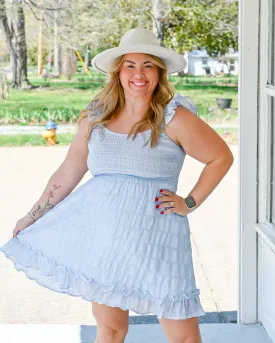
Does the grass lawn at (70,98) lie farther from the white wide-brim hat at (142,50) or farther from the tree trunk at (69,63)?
the white wide-brim hat at (142,50)

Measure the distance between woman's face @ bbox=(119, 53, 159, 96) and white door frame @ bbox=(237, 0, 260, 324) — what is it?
3.14 ft

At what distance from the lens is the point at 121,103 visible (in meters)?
2.35

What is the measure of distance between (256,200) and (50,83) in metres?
9.30

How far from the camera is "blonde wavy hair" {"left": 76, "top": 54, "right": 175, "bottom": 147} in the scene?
2266 mm

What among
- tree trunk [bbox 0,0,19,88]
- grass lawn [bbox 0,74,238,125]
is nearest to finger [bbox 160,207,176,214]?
grass lawn [bbox 0,74,238,125]

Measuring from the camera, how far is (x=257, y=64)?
10.4 ft

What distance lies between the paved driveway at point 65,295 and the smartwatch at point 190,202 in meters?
1.60

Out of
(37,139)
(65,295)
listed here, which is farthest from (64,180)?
(37,139)

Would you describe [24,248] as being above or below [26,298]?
above

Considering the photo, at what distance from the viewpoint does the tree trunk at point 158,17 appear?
11820 millimetres

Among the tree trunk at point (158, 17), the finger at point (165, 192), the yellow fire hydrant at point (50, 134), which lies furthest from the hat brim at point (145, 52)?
the tree trunk at point (158, 17)

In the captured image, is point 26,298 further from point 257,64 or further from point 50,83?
point 50,83

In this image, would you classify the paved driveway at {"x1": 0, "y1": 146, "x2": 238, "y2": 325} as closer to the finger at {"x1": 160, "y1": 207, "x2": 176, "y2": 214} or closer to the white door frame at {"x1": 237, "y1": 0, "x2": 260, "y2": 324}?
the white door frame at {"x1": 237, "y1": 0, "x2": 260, "y2": 324}

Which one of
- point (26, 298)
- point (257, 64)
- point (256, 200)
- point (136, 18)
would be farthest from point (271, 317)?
point (136, 18)
